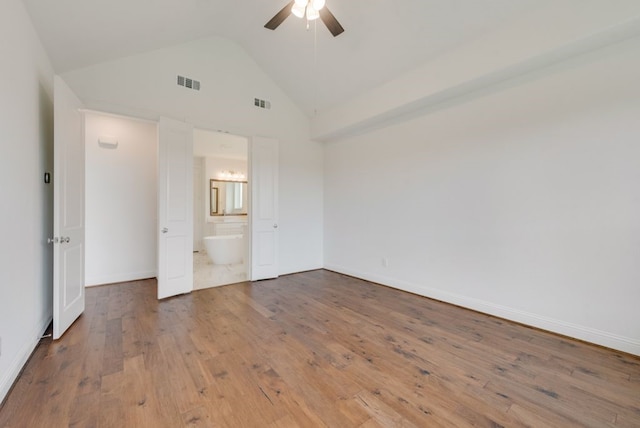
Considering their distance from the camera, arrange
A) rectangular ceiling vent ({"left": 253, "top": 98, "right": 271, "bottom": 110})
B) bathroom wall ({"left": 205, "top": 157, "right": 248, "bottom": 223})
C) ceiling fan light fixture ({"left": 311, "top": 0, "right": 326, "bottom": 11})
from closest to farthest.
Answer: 1. ceiling fan light fixture ({"left": 311, "top": 0, "right": 326, "bottom": 11})
2. rectangular ceiling vent ({"left": 253, "top": 98, "right": 271, "bottom": 110})
3. bathroom wall ({"left": 205, "top": 157, "right": 248, "bottom": 223})

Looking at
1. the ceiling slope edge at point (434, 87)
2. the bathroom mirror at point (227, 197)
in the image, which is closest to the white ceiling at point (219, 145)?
the bathroom mirror at point (227, 197)

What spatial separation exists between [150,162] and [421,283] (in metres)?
4.86

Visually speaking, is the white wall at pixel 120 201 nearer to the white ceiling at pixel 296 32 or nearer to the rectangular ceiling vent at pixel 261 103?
the white ceiling at pixel 296 32

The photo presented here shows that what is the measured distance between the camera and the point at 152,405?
66.2 inches

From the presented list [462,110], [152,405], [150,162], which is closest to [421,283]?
[462,110]

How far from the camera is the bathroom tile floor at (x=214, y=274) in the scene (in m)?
4.43

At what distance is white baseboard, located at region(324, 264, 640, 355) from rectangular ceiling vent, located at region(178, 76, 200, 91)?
4181 mm

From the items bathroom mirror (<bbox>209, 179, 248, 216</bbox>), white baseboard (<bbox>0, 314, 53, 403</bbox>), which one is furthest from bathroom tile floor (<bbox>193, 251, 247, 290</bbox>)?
bathroom mirror (<bbox>209, 179, 248, 216</bbox>)

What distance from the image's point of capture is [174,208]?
3719mm

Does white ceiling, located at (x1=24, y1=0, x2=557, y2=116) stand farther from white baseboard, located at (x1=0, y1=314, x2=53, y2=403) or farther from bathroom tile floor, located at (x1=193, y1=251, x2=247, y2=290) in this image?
bathroom tile floor, located at (x1=193, y1=251, x2=247, y2=290)

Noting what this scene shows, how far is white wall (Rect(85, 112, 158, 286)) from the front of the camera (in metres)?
4.29

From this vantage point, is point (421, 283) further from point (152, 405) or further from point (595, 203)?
point (152, 405)

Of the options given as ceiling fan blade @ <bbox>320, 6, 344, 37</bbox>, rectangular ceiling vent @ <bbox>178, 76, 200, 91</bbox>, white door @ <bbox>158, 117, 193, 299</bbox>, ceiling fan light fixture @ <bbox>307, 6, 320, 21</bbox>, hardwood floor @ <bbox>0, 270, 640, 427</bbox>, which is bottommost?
hardwood floor @ <bbox>0, 270, 640, 427</bbox>

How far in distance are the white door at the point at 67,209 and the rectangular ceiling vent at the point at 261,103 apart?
2.37 m
